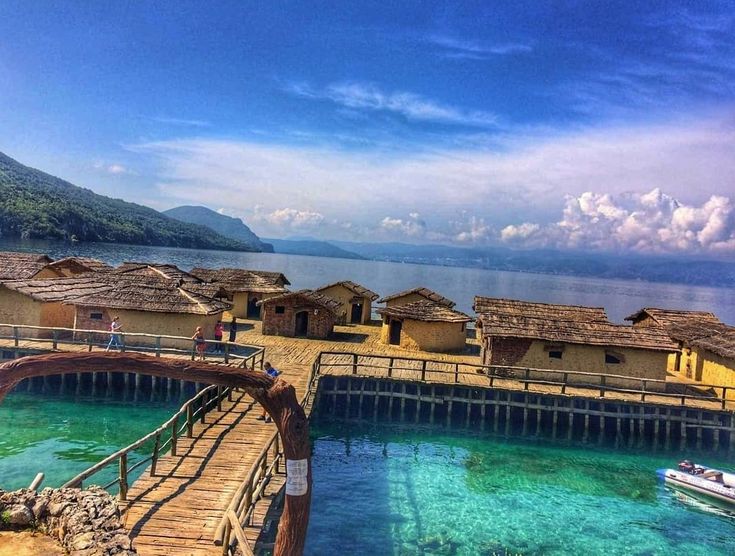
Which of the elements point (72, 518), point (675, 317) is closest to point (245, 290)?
point (675, 317)

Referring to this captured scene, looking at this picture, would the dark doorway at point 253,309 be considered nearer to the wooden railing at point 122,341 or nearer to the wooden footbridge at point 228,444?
the wooden footbridge at point 228,444

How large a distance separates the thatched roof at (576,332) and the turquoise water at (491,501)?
530 centimetres

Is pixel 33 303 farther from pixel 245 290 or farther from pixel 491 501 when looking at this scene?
pixel 491 501

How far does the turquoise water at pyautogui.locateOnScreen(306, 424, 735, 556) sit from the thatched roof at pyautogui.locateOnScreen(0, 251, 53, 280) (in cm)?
2398

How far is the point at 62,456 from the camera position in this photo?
1911 cm

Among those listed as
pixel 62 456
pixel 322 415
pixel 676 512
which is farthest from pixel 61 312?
pixel 676 512

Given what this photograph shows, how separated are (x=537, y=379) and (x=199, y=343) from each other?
17436 mm

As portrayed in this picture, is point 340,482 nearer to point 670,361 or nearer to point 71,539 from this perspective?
point 71,539

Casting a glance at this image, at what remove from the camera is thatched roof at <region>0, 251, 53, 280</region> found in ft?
112

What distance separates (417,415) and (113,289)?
18.3 metres

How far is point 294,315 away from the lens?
113ft

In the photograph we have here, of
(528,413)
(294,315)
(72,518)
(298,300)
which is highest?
(298,300)

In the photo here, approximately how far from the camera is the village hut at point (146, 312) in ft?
89.5

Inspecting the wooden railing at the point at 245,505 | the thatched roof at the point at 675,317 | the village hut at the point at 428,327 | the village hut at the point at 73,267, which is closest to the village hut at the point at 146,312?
the village hut at the point at 428,327
